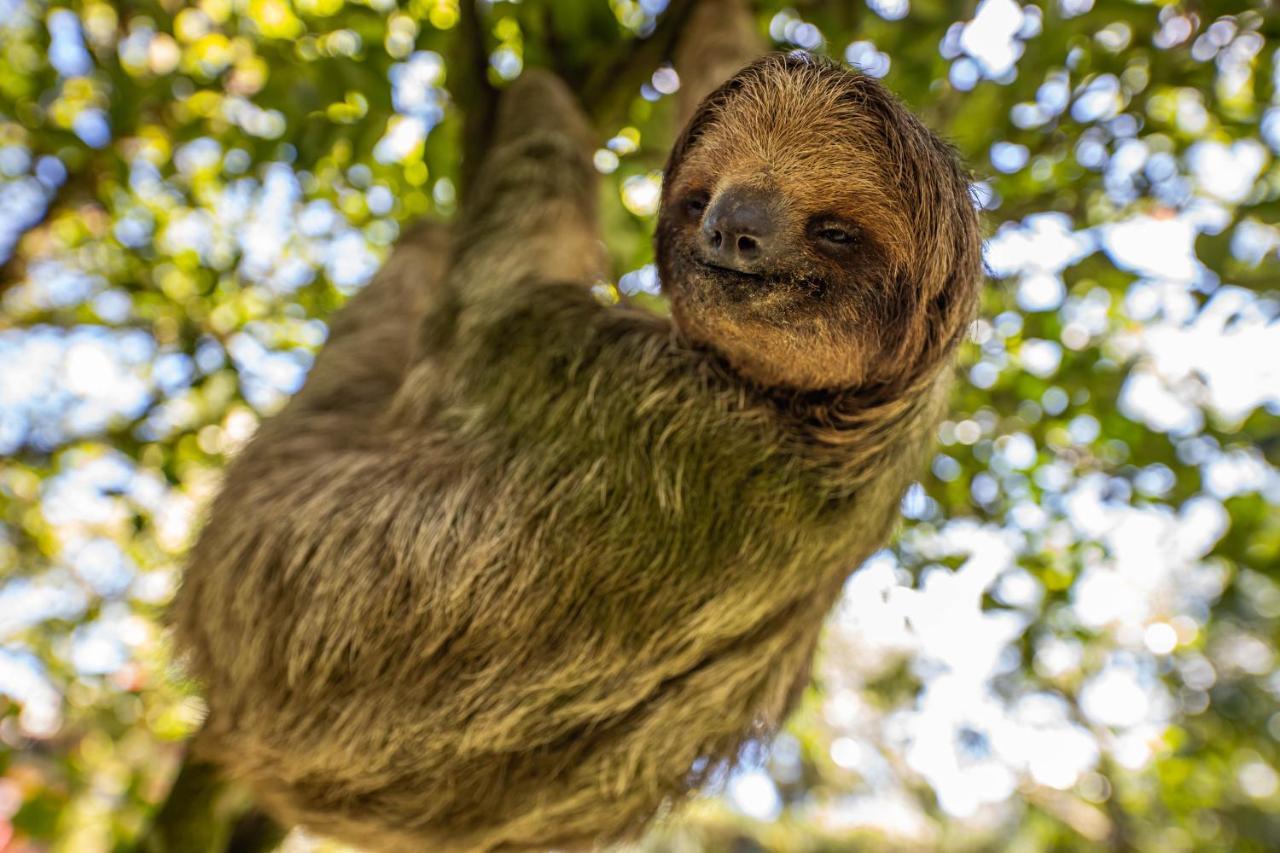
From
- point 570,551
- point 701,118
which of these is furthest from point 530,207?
point 570,551

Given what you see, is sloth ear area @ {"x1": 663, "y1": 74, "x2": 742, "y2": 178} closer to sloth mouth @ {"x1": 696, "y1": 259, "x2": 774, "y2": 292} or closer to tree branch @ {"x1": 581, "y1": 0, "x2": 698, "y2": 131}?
sloth mouth @ {"x1": 696, "y1": 259, "x2": 774, "y2": 292}

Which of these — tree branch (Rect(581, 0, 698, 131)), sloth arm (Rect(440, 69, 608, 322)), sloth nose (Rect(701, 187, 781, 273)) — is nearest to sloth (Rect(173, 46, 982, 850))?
sloth arm (Rect(440, 69, 608, 322))

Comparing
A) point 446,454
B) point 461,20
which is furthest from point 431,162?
point 446,454

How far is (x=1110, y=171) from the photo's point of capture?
4582 mm

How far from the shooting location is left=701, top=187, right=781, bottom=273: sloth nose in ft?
8.05

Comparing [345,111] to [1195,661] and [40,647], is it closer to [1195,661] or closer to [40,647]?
[40,647]

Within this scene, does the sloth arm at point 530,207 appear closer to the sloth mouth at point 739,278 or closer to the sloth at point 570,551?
the sloth at point 570,551

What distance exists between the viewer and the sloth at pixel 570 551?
307 cm

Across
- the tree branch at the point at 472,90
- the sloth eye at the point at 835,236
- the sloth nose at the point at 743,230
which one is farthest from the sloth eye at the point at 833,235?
the tree branch at the point at 472,90

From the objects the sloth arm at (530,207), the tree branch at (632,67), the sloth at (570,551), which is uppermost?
the tree branch at (632,67)

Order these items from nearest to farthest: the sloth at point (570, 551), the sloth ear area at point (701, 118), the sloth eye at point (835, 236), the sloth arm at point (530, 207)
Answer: the sloth eye at point (835, 236) < the sloth ear area at point (701, 118) < the sloth at point (570, 551) < the sloth arm at point (530, 207)

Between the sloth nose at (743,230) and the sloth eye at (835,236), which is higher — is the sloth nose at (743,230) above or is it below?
above

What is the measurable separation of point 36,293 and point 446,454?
25.1 feet

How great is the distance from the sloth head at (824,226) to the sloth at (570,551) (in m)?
0.02
